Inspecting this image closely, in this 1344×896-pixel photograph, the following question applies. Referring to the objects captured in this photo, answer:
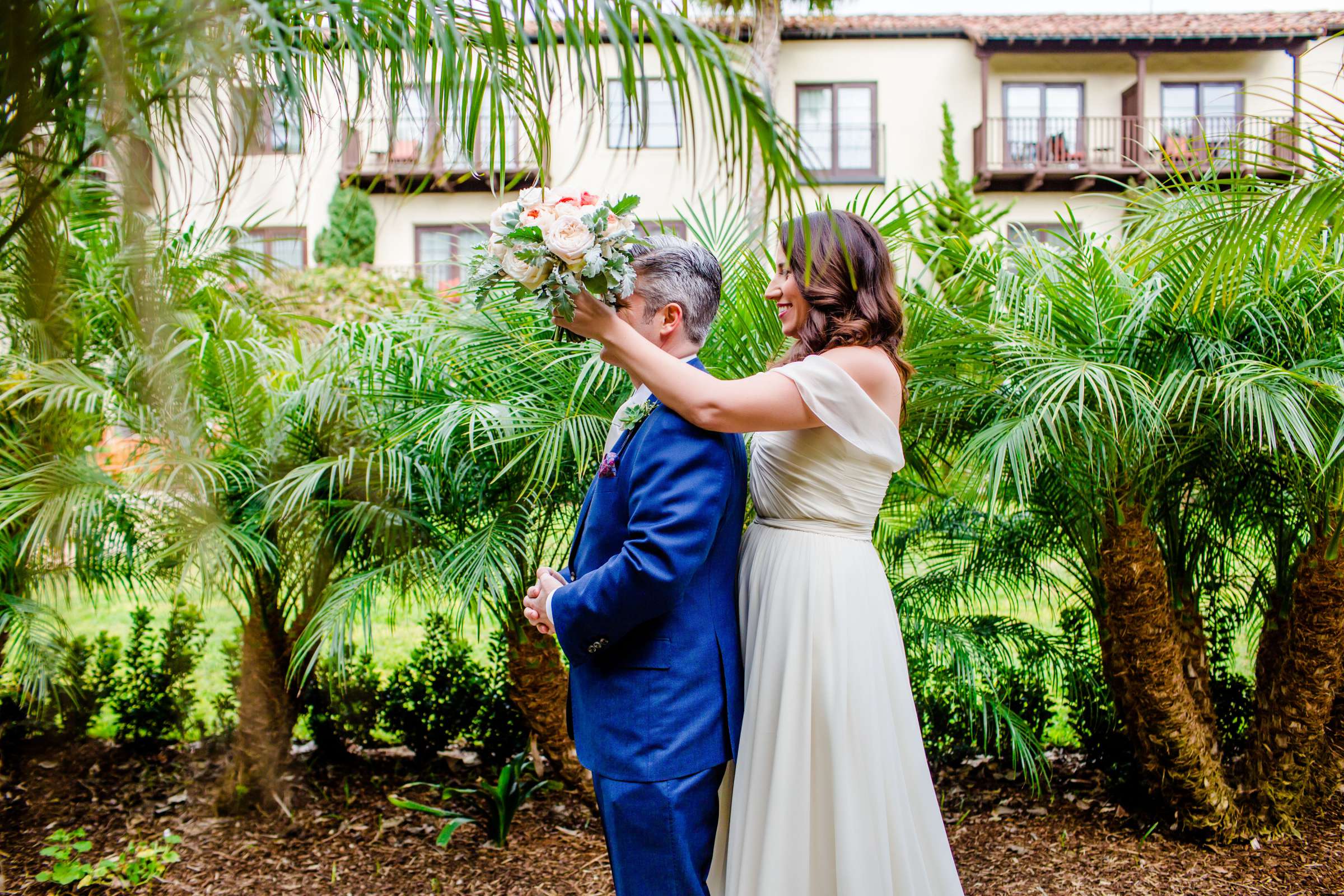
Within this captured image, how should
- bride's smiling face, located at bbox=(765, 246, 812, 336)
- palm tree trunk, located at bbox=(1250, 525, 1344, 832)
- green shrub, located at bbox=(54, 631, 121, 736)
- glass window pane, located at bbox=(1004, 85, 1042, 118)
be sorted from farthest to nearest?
glass window pane, located at bbox=(1004, 85, 1042, 118) → green shrub, located at bbox=(54, 631, 121, 736) → palm tree trunk, located at bbox=(1250, 525, 1344, 832) → bride's smiling face, located at bbox=(765, 246, 812, 336)

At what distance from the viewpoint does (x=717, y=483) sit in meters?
2.04

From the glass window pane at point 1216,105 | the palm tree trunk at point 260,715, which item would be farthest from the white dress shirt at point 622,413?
the glass window pane at point 1216,105

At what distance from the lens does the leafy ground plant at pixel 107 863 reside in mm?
3400

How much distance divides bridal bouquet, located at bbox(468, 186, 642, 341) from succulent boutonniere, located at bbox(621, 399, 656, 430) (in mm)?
234

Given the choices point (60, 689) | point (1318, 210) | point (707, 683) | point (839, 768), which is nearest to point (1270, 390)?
point (1318, 210)

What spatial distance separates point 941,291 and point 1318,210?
1.25 meters

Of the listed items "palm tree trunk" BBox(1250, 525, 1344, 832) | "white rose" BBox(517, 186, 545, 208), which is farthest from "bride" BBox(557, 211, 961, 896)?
"palm tree trunk" BBox(1250, 525, 1344, 832)

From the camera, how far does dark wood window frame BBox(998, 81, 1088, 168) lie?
18.3m

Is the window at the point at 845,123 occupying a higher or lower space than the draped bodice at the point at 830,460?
higher

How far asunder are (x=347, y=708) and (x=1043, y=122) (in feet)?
58.1

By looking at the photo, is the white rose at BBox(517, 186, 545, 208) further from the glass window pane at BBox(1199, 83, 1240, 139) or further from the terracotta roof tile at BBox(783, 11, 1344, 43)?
the glass window pane at BBox(1199, 83, 1240, 139)

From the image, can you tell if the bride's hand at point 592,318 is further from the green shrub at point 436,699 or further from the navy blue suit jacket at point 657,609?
the green shrub at point 436,699

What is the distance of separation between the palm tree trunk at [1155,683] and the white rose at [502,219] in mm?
2437

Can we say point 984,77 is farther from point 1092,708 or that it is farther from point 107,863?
point 107,863
